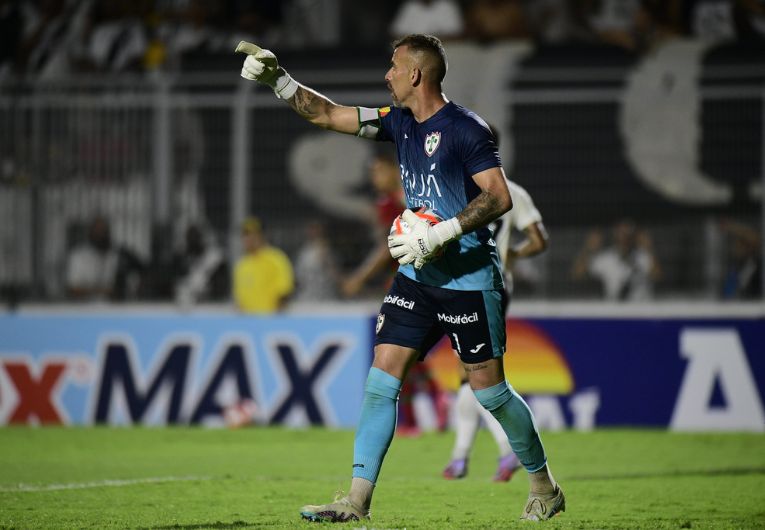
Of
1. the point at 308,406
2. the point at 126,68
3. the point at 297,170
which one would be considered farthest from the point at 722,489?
the point at 126,68

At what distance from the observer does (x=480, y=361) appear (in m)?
6.59

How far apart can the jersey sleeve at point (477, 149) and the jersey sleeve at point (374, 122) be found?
0.58 m

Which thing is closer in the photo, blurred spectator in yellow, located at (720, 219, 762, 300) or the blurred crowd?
blurred spectator in yellow, located at (720, 219, 762, 300)

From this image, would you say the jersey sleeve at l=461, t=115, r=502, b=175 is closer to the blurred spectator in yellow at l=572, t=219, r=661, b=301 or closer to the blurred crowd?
the blurred spectator in yellow at l=572, t=219, r=661, b=301

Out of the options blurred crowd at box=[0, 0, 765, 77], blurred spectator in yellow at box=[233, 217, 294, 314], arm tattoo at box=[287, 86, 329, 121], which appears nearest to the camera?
arm tattoo at box=[287, 86, 329, 121]

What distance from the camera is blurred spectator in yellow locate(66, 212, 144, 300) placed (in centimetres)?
1421

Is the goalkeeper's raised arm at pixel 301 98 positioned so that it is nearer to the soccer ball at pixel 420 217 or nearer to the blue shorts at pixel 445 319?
the soccer ball at pixel 420 217

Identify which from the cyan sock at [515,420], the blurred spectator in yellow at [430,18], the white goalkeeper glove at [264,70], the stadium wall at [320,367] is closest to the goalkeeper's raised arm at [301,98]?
the white goalkeeper glove at [264,70]

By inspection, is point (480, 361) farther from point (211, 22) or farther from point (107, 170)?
point (211, 22)

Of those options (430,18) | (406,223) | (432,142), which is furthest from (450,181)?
(430,18)

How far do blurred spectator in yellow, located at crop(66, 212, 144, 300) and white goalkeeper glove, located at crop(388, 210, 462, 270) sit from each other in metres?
8.37

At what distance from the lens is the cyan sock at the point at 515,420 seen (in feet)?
21.6

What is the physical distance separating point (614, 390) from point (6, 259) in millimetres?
6757

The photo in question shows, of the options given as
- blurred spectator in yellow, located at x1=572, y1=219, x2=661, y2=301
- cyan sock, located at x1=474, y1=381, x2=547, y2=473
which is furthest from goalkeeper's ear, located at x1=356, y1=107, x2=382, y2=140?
blurred spectator in yellow, located at x1=572, y1=219, x2=661, y2=301
